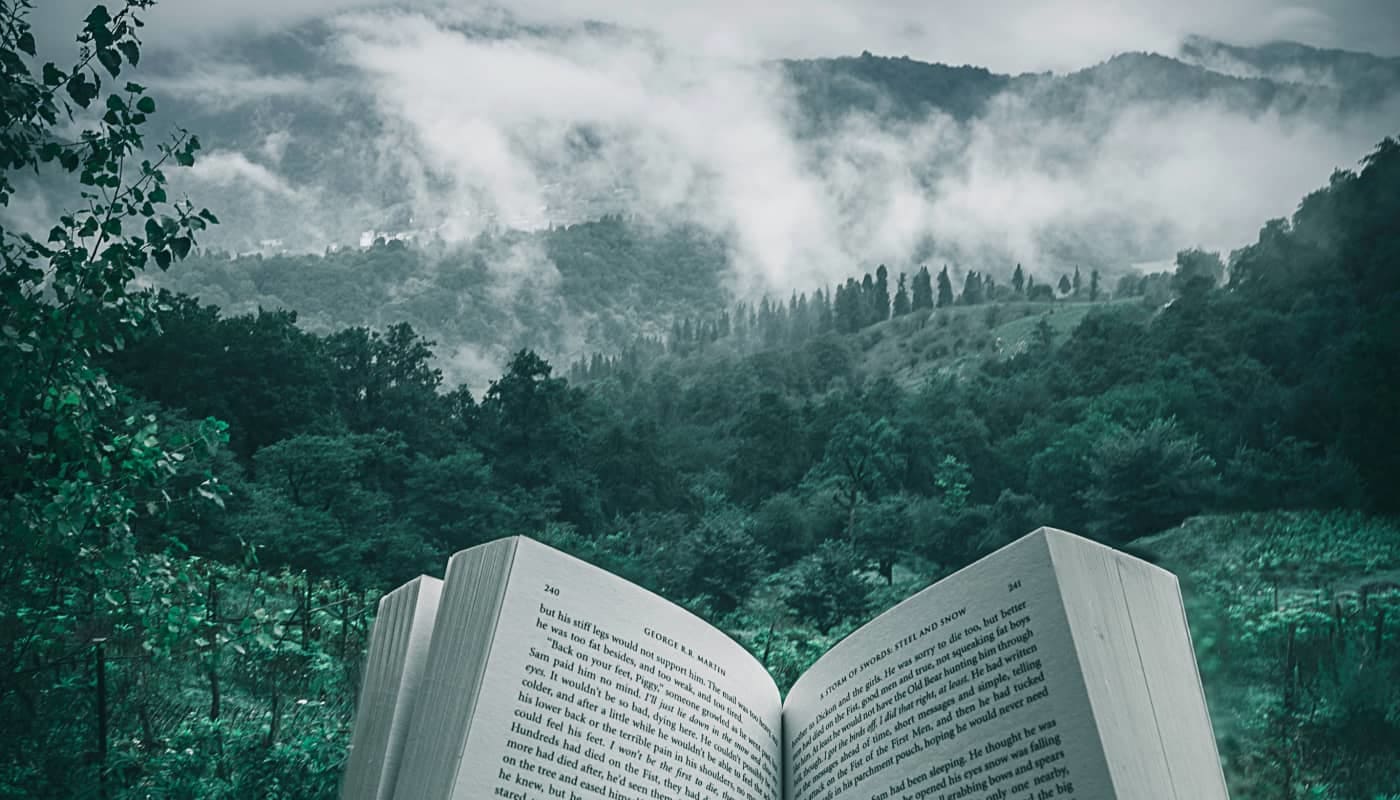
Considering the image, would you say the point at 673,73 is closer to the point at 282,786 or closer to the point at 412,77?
the point at 412,77

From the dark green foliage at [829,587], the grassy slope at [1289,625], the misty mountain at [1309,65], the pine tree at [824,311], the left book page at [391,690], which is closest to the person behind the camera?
the left book page at [391,690]

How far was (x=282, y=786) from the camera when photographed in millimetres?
1825

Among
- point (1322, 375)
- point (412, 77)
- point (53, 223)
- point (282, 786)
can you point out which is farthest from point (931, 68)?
point (282, 786)

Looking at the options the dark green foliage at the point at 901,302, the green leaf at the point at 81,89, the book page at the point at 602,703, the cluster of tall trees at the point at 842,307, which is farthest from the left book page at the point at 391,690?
the dark green foliage at the point at 901,302

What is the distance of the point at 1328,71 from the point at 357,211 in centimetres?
267

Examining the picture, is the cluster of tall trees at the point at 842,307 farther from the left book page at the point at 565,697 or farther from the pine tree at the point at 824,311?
the left book page at the point at 565,697

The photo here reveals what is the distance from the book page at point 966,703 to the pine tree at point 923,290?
7.32 ft

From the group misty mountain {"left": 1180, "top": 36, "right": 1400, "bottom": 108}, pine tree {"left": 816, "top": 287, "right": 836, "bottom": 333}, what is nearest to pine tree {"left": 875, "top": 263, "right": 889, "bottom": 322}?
pine tree {"left": 816, "top": 287, "right": 836, "bottom": 333}

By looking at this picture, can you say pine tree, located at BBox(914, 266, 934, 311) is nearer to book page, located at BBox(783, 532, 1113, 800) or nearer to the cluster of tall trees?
the cluster of tall trees

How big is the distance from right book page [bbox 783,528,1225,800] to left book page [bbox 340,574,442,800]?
13.6 inches

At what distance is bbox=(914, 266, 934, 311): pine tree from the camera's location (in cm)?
299

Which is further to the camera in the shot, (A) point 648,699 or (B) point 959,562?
(B) point 959,562

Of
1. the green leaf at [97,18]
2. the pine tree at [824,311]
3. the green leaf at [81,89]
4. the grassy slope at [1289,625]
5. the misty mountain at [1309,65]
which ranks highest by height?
the misty mountain at [1309,65]

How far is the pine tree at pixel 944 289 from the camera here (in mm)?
3008
